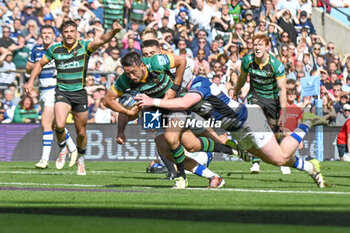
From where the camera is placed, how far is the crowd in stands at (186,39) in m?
20.6

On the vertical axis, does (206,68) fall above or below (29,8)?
below

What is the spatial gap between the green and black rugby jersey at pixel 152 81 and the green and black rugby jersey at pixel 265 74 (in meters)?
3.94

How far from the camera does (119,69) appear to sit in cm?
2122

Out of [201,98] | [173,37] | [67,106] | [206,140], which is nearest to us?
[201,98]

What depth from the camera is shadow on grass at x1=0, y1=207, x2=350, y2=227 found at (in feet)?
19.6

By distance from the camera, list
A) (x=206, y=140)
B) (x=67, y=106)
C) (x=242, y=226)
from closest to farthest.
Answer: (x=242, y=226) → (x=206, y=140) → (x=67, y=106)

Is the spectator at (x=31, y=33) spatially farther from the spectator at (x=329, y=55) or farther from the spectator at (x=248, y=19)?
the spectator at (x=329, y=55)

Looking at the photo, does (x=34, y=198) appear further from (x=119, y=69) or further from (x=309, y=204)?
(x=119, y=69)

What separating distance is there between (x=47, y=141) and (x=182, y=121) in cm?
541

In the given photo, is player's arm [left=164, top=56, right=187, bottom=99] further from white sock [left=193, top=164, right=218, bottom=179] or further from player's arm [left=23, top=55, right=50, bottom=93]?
player's arm [left=23, top=55, right=50, bottom=93]

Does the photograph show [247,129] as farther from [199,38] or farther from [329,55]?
[329,55]

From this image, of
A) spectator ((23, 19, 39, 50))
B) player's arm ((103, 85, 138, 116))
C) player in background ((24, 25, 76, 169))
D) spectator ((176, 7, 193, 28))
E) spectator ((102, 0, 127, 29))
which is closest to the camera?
player's arm ((103, 85, 138, 116))

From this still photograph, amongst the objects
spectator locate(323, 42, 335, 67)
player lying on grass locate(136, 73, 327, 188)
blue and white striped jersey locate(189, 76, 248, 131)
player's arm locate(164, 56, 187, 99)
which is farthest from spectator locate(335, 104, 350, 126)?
player's arm locate(164, 56, 187, 99)

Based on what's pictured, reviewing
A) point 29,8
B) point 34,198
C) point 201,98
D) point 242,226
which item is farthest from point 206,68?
Answer: point 242,226
